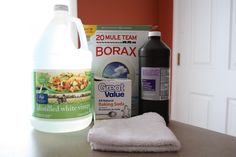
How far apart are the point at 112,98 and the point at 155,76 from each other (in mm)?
127

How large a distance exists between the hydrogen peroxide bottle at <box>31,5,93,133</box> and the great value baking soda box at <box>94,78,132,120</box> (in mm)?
52

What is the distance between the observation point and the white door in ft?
5.36

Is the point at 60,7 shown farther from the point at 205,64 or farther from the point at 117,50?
the point at 205,64

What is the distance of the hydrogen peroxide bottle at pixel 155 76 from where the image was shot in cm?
61

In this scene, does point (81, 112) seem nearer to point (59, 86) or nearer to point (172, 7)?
point (59, 86)

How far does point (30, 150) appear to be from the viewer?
47 cm

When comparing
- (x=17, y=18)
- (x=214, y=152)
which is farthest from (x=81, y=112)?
(x=17, y=18)

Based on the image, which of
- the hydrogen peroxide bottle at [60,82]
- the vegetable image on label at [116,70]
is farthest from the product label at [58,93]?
the vegetable image on label at [116,70]

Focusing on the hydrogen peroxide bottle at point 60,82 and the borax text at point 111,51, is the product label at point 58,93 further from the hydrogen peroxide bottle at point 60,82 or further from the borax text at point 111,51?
the borax text at point 111,51

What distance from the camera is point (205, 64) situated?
181 centimetres

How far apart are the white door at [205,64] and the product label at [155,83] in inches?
46.9

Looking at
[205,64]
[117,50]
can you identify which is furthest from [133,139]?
[205,64]

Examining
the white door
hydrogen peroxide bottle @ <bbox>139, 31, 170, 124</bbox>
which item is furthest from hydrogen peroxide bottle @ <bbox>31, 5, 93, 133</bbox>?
the white door

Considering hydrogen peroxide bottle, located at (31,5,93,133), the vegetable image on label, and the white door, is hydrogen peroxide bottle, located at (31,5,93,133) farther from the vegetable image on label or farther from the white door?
the white door
